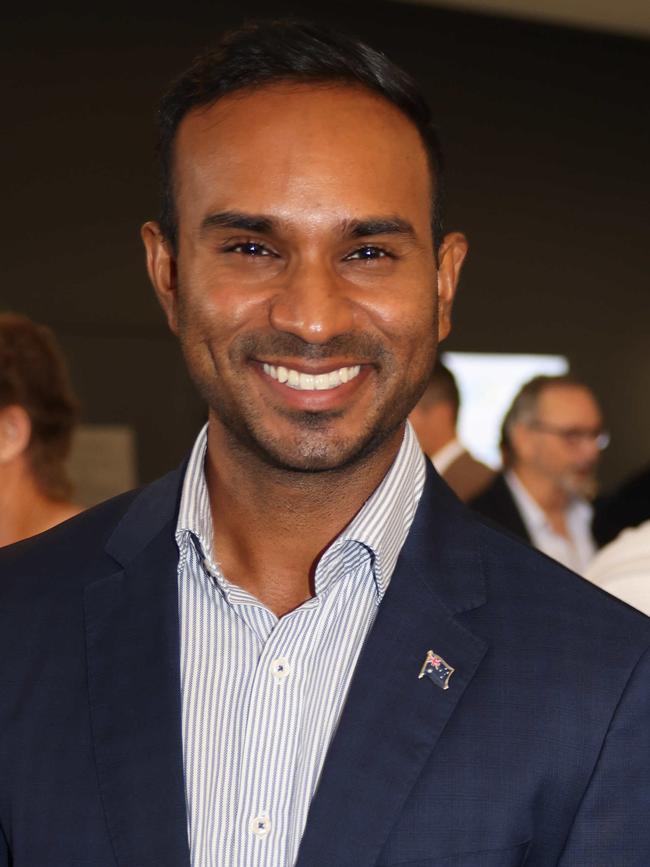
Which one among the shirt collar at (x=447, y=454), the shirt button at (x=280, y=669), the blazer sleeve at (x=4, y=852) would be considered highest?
the shirt collar at (x=447, y=454)

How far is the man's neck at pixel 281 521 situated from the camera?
5.22 feet

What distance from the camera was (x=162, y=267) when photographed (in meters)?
1.69

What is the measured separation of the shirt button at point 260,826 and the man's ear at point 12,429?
149 cm

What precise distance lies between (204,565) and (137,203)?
16.6 feet

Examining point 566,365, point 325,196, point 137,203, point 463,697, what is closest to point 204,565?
point 463,697

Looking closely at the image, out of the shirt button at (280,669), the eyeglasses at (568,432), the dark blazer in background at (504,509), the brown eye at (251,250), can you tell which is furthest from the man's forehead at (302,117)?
the eyeglasses at (568,432)

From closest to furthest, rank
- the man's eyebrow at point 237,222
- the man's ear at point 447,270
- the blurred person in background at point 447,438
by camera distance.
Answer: the man's eyebrow at point 237,222, the man's ear at point 447,270, the blurred person in background at point 447,438

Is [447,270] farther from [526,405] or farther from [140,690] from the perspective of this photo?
[526,405]

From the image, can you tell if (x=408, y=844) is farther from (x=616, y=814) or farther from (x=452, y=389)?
(x=452, y=389)

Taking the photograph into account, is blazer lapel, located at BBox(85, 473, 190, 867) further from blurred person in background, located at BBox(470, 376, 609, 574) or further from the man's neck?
blurred person in background, located at BBox(470, 376, 609, 574)

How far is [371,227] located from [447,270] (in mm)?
275

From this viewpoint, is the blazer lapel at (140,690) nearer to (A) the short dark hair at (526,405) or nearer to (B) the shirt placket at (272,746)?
(B) the shirt placket at (272,746)

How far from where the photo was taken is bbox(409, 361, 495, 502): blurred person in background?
4555 millimetres

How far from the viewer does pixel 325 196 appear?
1.47 metres
